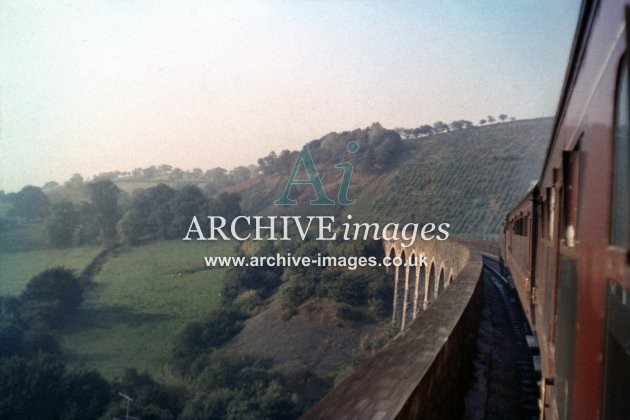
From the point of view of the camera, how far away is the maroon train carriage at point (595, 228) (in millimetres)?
1101

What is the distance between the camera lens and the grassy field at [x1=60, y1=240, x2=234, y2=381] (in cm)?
3741

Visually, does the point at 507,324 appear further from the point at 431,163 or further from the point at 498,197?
the point at 431,163

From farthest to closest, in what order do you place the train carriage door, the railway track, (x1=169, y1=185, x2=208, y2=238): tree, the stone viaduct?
1. (x1=169, y1=185, x2=208, y2=238): tree
2. the railway track
3. the stone viaduct
4. the train carriage door

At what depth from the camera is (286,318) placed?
3712 centimetres

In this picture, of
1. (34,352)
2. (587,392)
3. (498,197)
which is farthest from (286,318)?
(587,392)

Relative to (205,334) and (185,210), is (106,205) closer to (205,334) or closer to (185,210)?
(185,210)

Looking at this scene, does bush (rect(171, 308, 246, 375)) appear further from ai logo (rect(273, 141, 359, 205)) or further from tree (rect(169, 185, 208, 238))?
ai logo (rect(273, 141, 359, 205))

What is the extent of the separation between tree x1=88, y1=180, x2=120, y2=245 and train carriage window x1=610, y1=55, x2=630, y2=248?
2478 inches

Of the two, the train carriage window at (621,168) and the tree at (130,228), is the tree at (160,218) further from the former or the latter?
the train carriage window at (621,168)

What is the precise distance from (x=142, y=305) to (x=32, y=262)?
1421 cm

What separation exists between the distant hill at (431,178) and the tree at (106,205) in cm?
1655

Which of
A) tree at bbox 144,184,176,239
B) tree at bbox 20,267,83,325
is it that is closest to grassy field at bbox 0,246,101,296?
tree at bbox 20,267,83,325

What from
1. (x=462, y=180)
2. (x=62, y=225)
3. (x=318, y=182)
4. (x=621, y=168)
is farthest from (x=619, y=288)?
(x=318, y=182)

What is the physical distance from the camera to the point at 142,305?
46562mm
